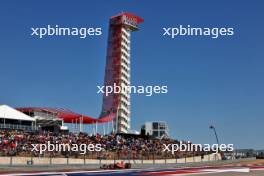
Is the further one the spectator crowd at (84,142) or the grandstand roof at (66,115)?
the grandstand roof at (66,115)

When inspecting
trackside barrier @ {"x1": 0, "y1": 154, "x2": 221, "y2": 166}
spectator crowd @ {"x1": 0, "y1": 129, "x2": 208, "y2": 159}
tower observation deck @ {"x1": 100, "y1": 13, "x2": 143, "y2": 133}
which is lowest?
trackside barrier @ {"x1": 0, "y1": 154, "x2": 221, "y2": 166}

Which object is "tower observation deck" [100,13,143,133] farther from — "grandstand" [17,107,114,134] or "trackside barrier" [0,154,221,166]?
"trackside barrier" [0,154,221,166]

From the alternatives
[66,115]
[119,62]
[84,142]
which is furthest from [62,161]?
[119,62]

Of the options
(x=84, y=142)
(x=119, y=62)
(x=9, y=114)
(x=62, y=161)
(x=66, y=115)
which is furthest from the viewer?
(x=119, y=62)

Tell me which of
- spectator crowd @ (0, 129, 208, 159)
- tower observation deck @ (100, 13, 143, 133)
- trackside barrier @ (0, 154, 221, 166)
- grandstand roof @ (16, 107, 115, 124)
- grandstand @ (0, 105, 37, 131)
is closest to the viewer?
trackside barrier @ (0, 154, 221, 166)

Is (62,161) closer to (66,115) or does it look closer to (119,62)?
(66,115)

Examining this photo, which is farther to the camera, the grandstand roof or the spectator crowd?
the grandstand roof

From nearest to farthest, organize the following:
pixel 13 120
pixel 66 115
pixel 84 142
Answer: pixel 84 142 → pixel 13 120 → pixel 66 115

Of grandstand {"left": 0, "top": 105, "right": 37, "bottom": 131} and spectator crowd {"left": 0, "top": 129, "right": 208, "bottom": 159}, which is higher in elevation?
grandstand {"left": 0, "top": 105, "right": 37, "bottom": 131}

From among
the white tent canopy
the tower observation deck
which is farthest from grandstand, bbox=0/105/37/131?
the tower observation deck

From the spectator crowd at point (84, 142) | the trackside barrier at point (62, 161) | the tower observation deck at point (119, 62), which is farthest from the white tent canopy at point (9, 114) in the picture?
the tower observation deck at point (119, 62)

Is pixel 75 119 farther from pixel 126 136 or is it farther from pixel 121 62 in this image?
pixel 121 62

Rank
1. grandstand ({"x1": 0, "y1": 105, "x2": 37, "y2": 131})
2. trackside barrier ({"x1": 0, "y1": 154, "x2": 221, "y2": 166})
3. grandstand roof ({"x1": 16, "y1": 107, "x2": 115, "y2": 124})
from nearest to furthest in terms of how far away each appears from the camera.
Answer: trackside barrier ({"x1": 0, "y1": 154, "x2": 221, "y2": 166}), grandstand ({"x1": 0, "y1": 105, "x2": 37, "y2": 131}), grandstand roof ({"x1": 16, "y1": 107, "x2": 115, "y2": 124})

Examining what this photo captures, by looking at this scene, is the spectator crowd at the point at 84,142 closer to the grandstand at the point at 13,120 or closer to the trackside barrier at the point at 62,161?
the trackside barrier at the point at 62,161
